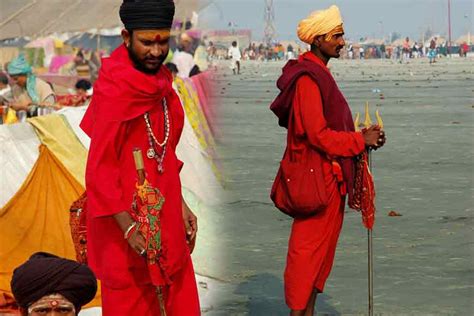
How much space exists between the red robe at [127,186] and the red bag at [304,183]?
4.12 ft

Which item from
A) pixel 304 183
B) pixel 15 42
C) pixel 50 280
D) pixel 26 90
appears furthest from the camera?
pixel 15 42

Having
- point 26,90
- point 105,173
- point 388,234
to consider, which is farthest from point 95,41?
point 105,173

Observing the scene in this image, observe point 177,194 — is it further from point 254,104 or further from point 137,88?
point 254,104

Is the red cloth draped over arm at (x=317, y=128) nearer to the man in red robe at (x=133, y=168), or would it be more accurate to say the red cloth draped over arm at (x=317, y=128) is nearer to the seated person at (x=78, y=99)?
the man in red robe at (x=133, y=168)

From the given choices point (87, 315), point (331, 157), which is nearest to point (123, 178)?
point (331, 157)

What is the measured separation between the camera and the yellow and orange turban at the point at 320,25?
259 inches

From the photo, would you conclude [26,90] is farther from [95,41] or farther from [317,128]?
[95,41]

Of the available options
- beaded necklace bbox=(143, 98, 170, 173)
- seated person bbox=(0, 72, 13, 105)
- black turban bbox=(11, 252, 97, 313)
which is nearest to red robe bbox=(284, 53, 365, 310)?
beaded necklace bbox=(143, 98, 170, 173)

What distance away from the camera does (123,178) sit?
5.22m

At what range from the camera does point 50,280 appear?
3881mm

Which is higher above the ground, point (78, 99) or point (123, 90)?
point (123, 90)

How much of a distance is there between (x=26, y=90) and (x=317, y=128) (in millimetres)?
7285

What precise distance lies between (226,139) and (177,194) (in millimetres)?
13550

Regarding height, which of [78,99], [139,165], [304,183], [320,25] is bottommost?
[78,99]
